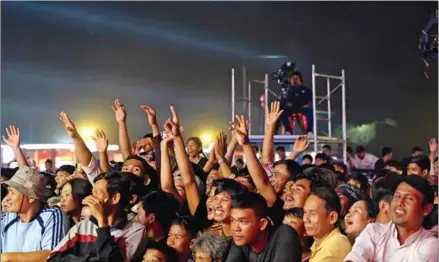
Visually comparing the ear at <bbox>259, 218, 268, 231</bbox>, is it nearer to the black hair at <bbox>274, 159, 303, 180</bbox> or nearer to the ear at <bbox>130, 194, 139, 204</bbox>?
the ear at <bbox>130, 194, 139, 204</bbox>

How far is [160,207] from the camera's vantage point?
3098 mm

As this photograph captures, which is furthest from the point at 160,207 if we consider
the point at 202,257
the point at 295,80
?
the point at 295,80

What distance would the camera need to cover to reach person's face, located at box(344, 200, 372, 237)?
2.89m

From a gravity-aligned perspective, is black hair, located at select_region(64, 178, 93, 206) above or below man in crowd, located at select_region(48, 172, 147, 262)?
above

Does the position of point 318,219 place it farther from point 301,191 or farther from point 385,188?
point 385,188

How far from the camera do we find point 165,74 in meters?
10.5

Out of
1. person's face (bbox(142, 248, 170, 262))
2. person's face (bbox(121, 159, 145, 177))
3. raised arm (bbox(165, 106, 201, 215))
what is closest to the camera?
person's face (bbox(142, 248, 170, 262))

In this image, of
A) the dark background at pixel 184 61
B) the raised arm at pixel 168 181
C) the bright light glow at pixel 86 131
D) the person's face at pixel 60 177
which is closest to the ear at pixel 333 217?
the raised arm at pixel 168 181

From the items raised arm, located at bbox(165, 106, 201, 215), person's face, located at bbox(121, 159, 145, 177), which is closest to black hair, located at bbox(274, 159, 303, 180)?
raised arm, located at bbox(165, 106, 201, 215)

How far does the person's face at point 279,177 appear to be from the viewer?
3.83 metres

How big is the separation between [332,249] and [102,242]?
83cm

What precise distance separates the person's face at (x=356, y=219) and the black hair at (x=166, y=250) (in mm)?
714

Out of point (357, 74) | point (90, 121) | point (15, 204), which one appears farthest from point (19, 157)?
point (357, 74)

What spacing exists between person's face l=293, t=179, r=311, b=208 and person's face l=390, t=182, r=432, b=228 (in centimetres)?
78
